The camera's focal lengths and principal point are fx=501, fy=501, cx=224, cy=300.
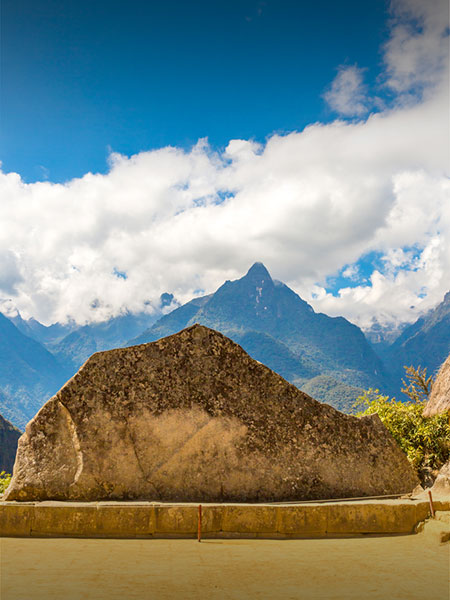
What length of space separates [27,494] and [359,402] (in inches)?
402

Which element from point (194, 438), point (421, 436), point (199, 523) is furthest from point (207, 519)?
point (421, 436)

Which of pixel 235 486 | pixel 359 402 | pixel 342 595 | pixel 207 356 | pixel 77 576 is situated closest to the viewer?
pixel 342 595

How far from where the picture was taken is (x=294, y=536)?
730 centimetres

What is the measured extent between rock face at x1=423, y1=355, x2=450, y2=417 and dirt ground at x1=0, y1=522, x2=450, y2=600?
3.95m

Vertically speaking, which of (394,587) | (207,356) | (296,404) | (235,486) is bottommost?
(394,587)

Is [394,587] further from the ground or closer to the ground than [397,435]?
closer to the ground

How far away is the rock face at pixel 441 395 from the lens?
35.3 ft

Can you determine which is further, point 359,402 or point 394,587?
point 359,402

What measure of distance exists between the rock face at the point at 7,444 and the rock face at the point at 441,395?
103 metres

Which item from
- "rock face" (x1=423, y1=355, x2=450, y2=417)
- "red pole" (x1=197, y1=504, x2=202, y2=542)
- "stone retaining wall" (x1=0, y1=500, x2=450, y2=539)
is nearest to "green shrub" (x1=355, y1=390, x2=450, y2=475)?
"rock face" (x1=423, y1=355, x2=450, y2=417)

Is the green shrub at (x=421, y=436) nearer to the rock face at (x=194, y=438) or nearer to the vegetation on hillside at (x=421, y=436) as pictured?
the vegetation on hillside at (x=421, y=436)

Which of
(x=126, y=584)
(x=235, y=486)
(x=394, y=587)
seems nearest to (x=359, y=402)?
(x=235, y=486)

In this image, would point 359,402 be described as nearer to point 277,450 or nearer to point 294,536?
point 277,450

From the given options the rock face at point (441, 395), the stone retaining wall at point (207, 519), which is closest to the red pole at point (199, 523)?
the stone retaining wall at point (207, 519)
